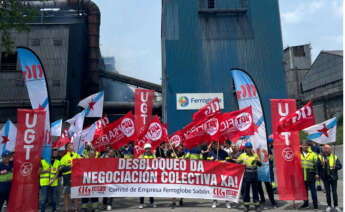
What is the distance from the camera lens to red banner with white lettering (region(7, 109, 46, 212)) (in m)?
7.35

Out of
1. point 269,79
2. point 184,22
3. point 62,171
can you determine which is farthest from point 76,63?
point 62,171

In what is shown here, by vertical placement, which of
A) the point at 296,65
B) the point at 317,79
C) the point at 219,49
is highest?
the point at 296,65

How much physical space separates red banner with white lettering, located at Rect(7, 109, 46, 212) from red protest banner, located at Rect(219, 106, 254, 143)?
A: 563 cm

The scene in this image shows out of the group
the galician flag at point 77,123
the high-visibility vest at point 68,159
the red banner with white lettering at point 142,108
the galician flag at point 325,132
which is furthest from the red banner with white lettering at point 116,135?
the galician flag at point 325,132

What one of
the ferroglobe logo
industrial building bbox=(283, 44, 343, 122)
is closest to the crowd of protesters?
the ferroglobe logo

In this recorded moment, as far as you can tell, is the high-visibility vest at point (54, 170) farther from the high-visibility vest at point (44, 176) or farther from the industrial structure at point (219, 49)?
the industrial structure at point (219, 49)

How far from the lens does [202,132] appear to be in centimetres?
918

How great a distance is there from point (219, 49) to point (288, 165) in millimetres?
15075

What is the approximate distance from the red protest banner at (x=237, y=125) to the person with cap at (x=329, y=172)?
2193 millimetres

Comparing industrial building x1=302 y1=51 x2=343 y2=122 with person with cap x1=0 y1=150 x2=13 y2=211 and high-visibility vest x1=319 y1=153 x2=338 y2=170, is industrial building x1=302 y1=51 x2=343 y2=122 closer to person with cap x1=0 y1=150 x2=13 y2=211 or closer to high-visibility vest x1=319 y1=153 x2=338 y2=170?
high-visibility vest x1=319 y1=153 x2=338 y2=170

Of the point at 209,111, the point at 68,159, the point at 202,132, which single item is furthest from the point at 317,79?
the point at 68,159

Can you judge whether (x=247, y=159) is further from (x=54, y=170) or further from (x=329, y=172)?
(x=54, y=170)

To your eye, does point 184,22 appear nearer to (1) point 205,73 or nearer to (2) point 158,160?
(1) point 205,73

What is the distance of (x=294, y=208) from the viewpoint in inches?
337
